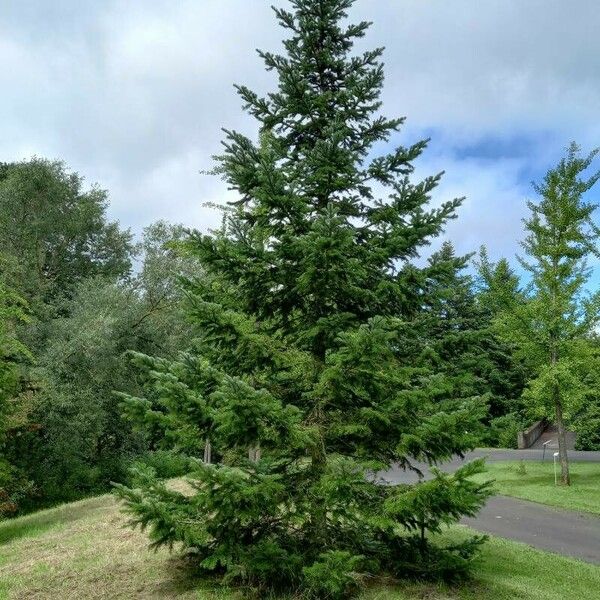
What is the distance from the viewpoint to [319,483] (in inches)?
238

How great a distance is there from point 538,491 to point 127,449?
54.1ft

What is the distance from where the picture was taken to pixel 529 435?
3425cm

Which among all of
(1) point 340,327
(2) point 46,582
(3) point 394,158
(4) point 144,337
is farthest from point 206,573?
(4) point 144,337

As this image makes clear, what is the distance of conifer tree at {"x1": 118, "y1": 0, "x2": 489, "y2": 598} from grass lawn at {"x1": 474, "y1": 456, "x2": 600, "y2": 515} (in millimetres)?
8164

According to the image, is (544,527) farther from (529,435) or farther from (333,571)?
(529,435)

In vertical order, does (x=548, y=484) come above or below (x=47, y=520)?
above

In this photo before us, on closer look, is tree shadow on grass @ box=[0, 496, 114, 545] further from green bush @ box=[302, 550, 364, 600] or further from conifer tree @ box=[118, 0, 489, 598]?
green bush @ box=[302, 550, 364, 600]

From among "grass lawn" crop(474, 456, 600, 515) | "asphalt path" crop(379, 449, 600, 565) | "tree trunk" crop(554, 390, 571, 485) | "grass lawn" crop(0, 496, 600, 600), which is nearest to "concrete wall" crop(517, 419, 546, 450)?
"grass lawn" crop(474, 456, 600, 515)

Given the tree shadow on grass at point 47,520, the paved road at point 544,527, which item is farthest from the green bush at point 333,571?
the tree shadow on grass at point 47,520

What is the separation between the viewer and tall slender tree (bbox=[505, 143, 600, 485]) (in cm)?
1825

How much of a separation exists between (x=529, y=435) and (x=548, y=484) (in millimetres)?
17093

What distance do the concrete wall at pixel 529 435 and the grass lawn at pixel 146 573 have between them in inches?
950

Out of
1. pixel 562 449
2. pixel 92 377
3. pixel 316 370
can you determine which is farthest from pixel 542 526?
pixel 92 377

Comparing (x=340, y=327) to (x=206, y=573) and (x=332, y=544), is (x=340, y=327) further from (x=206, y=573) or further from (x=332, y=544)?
(x=206, y=573)
